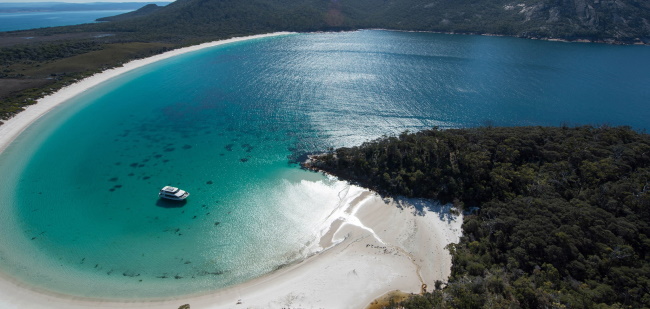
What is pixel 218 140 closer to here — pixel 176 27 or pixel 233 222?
pixel 233 222

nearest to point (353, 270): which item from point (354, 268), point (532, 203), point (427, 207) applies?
point (354, 268)

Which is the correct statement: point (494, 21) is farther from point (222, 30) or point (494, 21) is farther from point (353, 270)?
point (353, 270)

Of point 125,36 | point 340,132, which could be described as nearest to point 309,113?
point 340,132

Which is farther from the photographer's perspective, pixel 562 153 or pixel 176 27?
pixel 176 27

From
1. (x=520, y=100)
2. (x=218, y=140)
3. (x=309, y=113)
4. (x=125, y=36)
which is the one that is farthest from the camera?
(x=125, y=36)

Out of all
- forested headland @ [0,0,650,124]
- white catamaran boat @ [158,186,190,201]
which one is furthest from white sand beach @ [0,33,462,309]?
forested headland @ [0,0,650,124]

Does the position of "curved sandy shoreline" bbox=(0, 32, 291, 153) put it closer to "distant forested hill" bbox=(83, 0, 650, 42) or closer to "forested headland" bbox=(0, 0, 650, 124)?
"forested headland" bbox=(0, 0, 650, 124)
